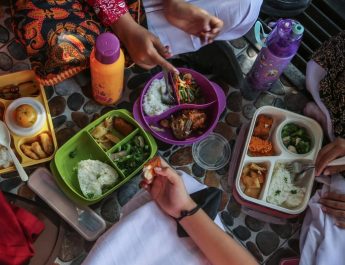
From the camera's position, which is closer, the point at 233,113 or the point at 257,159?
the point at 257,159

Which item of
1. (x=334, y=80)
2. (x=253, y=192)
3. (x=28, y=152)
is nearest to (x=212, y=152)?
(x=253, y=192)

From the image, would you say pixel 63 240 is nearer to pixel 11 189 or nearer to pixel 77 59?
pixel 11 189

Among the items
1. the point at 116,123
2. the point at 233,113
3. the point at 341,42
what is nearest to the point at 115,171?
the point at 116,123

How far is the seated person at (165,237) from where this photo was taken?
2.86 feet

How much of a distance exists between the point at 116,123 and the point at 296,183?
497 mm

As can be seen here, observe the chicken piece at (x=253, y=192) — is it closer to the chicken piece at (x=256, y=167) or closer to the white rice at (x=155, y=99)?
the chicken piece at (x=256, y=167)

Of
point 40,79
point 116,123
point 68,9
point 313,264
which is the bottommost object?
point 313,264

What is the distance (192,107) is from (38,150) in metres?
0.41

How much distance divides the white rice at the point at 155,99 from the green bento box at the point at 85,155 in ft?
0.18

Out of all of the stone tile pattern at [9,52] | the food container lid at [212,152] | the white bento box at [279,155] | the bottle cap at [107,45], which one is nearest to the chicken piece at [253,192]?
the white bento box at [279,155]

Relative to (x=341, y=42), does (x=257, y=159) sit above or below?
below

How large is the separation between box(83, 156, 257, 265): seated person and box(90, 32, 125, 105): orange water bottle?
0.26 metres

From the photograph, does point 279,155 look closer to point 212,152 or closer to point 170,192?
point 212,152

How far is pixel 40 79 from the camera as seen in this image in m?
1.04
